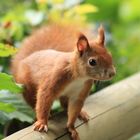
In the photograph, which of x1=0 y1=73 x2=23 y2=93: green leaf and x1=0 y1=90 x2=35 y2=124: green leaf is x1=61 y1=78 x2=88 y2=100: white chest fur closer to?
x1=0 y1=90 x2=35 y2=124: green leaf

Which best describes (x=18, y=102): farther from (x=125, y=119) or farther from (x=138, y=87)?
(x=138, y=87)

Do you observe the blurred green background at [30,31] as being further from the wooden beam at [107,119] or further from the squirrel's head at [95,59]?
the squirrel's head at [95,59]

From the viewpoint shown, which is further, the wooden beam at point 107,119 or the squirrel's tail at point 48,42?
the squirrel's tail at point 48,42

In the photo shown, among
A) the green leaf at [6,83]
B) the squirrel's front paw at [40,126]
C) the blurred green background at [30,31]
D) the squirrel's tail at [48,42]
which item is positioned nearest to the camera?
the green leaf at [6,83]

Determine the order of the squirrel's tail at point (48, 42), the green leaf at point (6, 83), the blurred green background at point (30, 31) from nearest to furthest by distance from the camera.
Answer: the green leaf at point (6, 83) → the blurred green background at point (30, 31) → the squirrel's tail at point (48, 42)

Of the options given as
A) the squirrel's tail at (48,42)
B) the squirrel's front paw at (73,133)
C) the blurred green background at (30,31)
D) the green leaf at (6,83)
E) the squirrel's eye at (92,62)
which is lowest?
the blurred green background at (30,31)

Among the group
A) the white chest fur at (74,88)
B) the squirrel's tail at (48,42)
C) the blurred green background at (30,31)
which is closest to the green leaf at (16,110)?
the blurred green background at (30,31)

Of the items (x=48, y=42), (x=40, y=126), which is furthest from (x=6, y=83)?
(x=48, y=42)
